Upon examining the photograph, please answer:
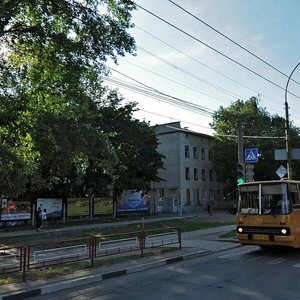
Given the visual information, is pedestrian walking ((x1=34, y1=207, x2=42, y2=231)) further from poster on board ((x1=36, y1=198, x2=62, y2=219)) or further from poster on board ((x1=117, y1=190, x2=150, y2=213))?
poster on board ((x1=117, y1=190, x2=150, y2=213))

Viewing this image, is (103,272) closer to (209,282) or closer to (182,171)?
(209,282)

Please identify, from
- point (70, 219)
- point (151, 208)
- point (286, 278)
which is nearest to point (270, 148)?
point (151, 208)

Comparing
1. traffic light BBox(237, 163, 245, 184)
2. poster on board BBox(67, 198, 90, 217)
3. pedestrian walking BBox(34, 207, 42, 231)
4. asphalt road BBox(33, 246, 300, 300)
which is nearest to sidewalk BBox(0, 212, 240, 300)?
asphalt road BBox(33, 246, 300, 300)

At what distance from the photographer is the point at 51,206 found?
32844 millimetres

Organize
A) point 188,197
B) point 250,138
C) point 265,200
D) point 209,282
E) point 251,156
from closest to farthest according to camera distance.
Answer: point 209,282 → point 265,200 → point 251,156 → point 250,138 → point 188,197

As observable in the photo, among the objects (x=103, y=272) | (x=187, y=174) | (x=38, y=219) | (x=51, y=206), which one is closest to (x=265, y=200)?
(x=103, y=272)

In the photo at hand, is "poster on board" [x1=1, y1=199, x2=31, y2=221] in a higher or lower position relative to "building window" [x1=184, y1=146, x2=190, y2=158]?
lower

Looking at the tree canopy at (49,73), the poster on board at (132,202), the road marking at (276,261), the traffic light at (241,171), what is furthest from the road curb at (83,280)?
the poster on board at (132,202)

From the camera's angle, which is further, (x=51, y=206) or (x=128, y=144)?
(x=128, y=144)

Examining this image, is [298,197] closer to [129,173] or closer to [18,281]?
[18,281]

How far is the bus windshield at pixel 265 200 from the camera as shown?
14.0 metres

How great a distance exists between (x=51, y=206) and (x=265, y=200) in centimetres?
2179

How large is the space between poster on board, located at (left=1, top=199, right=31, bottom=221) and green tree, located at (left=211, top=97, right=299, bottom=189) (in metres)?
28.0

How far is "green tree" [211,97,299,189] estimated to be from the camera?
52875 millimetres
